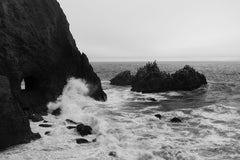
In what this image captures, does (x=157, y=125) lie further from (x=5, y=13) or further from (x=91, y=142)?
(x=5, y=13)

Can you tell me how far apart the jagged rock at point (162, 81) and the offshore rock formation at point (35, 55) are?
47.8 ft

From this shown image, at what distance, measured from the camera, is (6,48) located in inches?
957

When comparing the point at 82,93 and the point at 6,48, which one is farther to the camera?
the point at 82,93

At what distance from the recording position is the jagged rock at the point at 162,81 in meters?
49.3

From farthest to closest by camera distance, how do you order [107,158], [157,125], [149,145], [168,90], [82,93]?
[168,90]
[82,93]
[157,125]
[149,145]
[107,158]

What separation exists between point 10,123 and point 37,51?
1304 cm

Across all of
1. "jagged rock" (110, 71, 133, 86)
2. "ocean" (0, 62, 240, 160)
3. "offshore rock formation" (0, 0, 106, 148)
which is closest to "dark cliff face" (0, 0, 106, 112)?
"offshore rock formation" (0, 0, 106, 148)

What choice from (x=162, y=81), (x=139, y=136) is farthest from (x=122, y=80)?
(x=139, y=136)

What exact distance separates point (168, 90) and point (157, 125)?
1102 inches

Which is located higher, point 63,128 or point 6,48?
point 6,48

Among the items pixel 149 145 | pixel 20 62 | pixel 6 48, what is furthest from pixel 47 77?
pixel 149 145

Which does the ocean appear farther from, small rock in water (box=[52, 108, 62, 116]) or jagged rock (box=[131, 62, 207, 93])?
jagged rock (box=[131, 62, 207, 93])

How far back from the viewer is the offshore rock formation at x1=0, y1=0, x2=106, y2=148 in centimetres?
2433

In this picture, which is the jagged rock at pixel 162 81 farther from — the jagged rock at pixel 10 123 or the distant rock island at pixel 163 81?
the jagged rock at pixel 10 123
